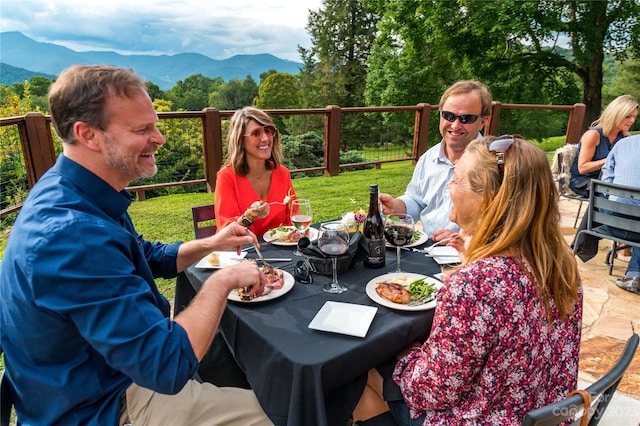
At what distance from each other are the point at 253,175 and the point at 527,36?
53.0ft

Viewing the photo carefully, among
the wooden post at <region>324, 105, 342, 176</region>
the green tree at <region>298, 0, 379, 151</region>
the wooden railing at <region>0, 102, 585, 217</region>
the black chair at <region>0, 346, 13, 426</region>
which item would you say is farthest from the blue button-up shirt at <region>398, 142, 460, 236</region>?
the green tree at <region>298, 0, 379, 151</region>

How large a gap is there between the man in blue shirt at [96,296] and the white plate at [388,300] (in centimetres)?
52

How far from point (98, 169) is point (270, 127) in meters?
1.80

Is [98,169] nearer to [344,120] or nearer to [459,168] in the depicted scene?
[459,168]

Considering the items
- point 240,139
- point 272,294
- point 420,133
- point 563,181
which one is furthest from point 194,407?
point 420,133

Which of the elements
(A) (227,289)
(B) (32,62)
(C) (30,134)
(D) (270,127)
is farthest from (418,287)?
(B) (32,62)

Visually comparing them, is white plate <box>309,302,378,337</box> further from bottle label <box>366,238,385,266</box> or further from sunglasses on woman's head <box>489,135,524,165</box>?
sunglasses on woman's head <box>489,135,524,165</box>

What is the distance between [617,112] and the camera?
4555 millimetres

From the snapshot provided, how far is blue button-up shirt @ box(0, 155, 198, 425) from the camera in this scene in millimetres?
1072

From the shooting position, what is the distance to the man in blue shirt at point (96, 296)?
3.53ft

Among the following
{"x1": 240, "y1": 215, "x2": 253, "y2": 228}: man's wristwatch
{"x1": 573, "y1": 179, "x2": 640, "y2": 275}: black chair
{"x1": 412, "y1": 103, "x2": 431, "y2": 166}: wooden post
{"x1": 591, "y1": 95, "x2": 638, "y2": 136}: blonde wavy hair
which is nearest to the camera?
{"x1": 240, "y1": 215, "x2": 253, "y2": 228}: man's wristwatch

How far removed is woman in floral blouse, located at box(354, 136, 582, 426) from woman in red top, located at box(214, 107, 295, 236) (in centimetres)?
165

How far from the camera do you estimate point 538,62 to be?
16172 millimetres

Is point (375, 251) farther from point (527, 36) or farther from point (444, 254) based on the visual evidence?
point (527, 36)
